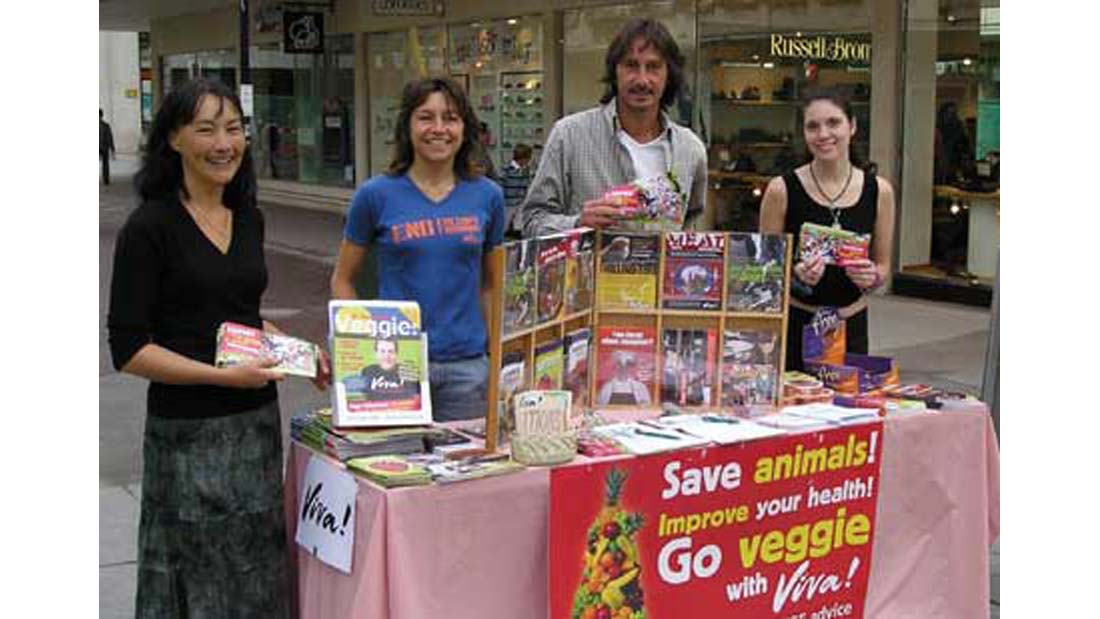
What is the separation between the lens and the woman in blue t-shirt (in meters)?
3.93

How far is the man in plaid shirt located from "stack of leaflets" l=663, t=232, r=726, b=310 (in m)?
0.33

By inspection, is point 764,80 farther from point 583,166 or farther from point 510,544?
point 510,544

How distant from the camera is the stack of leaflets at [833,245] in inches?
172

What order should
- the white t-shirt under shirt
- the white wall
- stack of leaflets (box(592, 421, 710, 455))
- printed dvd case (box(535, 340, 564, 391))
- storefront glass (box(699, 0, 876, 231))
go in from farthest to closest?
the white wall, storefront glass (box(699, 0, 876, 231)), the white t-shirt under shirt, printed dvd case (box(535, 340, 564, 391)), stack of leaflets (box(592, 421, 710, 455))

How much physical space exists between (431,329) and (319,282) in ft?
33.2

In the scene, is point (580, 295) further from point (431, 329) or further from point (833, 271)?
point (833, 271)

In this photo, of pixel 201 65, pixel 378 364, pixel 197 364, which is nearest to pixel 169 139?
pixel 197 364

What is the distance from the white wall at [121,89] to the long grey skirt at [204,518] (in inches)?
1702

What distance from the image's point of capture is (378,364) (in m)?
3.52

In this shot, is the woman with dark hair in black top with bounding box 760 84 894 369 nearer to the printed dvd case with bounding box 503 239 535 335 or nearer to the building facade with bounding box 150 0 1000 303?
the printed dvd case with bounding box 503 239 535 335

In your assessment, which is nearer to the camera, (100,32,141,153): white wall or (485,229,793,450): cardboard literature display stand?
(485,229,793,450): cardboard literature display stand

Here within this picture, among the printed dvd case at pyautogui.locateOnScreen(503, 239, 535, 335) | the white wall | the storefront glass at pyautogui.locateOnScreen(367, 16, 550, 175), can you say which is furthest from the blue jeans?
the white wall

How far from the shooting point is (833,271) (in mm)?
4547

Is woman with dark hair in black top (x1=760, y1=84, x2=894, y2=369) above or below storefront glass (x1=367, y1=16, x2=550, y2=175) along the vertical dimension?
below
